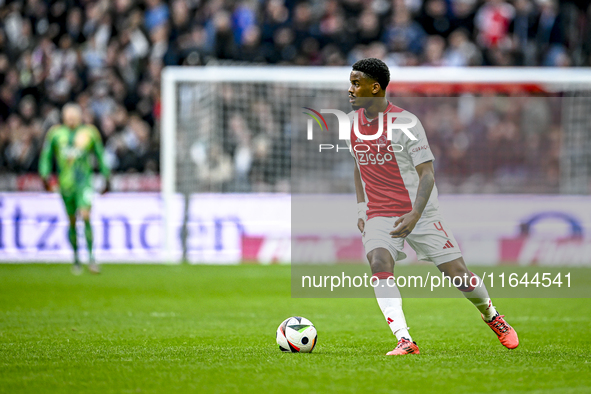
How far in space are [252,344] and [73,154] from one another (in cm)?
679

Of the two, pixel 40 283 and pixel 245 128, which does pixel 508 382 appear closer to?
pixel 40 283

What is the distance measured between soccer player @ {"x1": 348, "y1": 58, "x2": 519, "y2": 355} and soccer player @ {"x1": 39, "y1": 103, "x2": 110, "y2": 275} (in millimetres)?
7050

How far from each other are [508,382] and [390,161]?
1673 millimetres

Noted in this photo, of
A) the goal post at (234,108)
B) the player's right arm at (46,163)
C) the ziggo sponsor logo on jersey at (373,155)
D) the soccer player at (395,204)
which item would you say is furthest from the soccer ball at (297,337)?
the goal post at (234,108)

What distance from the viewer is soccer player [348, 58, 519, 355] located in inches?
201

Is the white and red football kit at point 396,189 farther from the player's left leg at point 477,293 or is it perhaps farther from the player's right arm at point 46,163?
the player's right arm at point 46,163

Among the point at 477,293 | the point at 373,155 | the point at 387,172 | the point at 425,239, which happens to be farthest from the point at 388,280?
the point at 373,155

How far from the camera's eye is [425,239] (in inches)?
205

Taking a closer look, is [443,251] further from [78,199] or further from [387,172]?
[78,199]

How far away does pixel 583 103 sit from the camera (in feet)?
49.0

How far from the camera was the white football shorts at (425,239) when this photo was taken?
518 centimetres

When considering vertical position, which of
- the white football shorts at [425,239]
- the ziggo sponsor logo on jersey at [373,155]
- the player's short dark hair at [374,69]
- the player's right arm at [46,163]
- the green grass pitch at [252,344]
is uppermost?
the player's short dark hair at [374,69]

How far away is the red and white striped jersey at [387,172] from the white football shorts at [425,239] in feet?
0.22

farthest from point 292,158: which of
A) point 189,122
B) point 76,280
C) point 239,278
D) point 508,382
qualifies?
point 508,382
